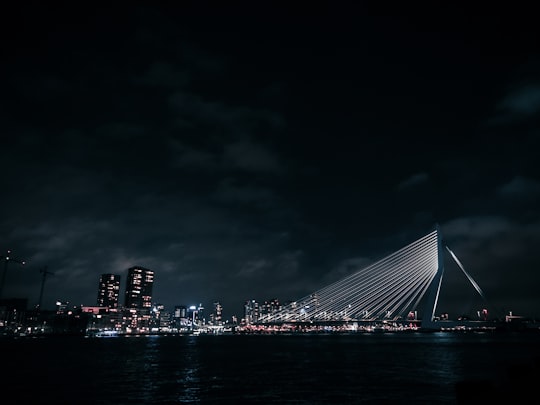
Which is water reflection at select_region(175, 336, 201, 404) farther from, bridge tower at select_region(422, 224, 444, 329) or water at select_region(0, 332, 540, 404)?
bridge tower at select_region(422, 224, 444, 329)

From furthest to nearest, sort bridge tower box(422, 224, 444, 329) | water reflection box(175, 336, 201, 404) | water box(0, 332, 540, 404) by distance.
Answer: bridge tower box(422, 224, 444, 329) → water reflection box(175, 336, 201, 404) → water box(0, 332, 540, 404)

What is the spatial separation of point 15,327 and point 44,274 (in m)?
32.1

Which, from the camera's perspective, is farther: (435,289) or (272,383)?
(435,289)

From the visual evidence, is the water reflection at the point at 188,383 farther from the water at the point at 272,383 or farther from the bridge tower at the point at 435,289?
the bridge tower at the point at 435,289

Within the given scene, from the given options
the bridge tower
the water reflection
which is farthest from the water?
the bridge tower

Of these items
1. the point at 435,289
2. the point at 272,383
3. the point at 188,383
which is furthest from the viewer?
the point at 435,289

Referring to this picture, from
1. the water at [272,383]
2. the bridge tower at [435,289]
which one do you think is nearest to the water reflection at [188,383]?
the water at [272,383]

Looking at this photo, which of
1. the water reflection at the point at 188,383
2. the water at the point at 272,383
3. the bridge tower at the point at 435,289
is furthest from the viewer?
the bridge tower at the point at 435,289

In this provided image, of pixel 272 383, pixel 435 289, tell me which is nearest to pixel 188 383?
pixel 272 383

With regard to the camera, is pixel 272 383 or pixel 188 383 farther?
pixel 188 383

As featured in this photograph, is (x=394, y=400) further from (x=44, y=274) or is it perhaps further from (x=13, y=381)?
(x=44, y=274)

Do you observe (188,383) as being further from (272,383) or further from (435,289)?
(435,289)

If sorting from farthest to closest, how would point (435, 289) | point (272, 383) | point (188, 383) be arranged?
point (435, 289)
point (188, 383)
point (272, 383)

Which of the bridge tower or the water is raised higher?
the bridge tower
